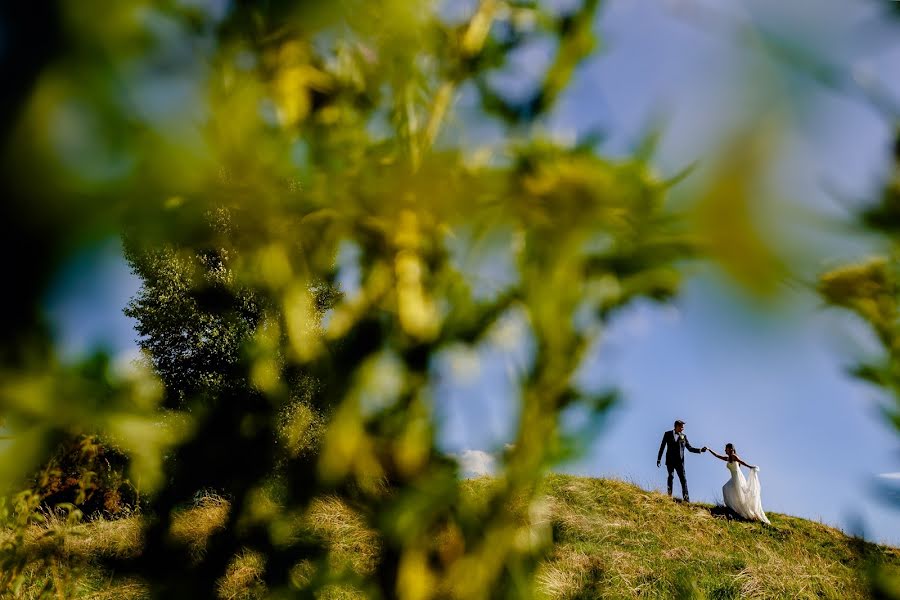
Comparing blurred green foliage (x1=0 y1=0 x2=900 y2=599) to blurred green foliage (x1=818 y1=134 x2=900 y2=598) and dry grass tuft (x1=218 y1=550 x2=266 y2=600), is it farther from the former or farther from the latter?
dry grass tuft (x1=218 y1=550 x2=266 y2=600)

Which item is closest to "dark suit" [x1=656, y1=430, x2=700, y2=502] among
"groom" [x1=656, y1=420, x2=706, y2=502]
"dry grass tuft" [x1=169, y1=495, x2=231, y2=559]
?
"groom" [x1=656, y1=420, x2=706, y2=502]

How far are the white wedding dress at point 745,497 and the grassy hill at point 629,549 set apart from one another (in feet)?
0.82

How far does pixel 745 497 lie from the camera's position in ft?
27.5

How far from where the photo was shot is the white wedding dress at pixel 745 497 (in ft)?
27.1

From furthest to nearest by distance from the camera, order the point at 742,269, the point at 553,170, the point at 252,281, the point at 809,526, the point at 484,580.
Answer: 1. the point at 809,526
2. the point at 252,281
3. the point at 484,580
4. the point at 553,170
5. the point at 742,269

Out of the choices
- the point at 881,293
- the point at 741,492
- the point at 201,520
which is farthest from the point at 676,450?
the point at 881,293

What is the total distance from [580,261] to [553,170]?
0.19 meters

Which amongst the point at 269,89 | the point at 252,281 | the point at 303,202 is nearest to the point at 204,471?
the point at 252,281

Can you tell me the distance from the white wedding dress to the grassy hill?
0.82 ft

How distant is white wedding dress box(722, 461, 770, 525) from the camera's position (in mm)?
8268

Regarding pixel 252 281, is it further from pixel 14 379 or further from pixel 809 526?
pixel 809 526

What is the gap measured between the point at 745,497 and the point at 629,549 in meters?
3.15

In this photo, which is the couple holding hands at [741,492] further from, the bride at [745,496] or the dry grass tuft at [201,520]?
the dry grass tuft at [201,520]

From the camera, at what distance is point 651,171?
0.77 meters
